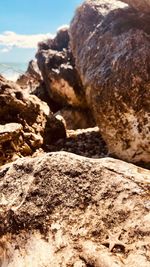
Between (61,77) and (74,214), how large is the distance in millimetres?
23394

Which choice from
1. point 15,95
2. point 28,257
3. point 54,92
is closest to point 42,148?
point 15,95

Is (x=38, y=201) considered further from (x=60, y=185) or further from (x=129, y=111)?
(x=129, y=111)

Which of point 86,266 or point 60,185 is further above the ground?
point 60,185

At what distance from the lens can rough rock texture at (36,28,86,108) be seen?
2754cm

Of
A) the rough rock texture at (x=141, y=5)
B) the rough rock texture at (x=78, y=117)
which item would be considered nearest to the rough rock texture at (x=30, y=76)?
the rough rock texture at (x=78, y=117)

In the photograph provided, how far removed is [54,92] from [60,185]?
23.9 m

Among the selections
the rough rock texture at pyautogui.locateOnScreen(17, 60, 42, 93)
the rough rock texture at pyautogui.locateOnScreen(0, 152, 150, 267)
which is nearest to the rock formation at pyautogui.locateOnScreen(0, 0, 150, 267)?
the rough rock texture at pyautogui.locateOnScreen(0, 152, 150, 267)

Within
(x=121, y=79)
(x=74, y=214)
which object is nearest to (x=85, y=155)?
(x=121, y=79)

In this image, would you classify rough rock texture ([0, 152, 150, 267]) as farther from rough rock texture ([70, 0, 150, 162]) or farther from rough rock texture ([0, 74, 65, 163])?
rough rock texture ([0, 74, 65, 163])

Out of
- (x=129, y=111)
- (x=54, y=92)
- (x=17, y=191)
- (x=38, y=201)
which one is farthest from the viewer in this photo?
(x=54, y=92)

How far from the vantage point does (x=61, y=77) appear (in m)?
27.8

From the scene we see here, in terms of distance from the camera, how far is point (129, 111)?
12.0 metres

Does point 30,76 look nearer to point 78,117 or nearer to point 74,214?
point 78,117

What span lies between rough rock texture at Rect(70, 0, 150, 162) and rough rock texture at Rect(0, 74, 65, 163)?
2618 mm
